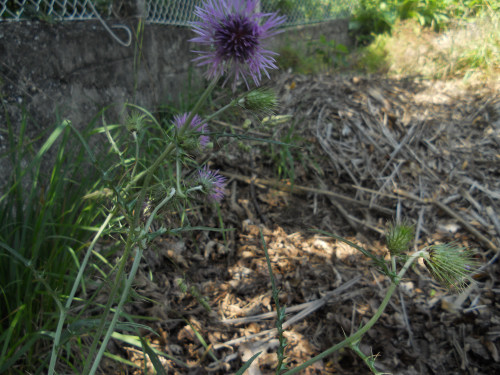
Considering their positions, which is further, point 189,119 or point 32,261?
point 32,261

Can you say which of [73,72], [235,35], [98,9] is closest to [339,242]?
[235,35]

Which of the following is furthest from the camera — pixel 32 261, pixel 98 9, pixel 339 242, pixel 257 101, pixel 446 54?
pixel 446 54

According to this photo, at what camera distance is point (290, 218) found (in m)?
2.40

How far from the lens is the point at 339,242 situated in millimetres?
2207

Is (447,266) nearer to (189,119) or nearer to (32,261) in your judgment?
(189,119)

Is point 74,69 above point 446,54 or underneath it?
underneath

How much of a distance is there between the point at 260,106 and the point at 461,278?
0.59 meters

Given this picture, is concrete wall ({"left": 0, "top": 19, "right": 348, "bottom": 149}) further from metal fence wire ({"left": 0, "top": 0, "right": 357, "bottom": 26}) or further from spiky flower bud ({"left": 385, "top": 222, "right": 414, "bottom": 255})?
spiky flower bud ({"left": 385, "top": 222, "right": 414, "bottom": 255})

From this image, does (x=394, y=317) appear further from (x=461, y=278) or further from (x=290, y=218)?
(x=461, y=278)

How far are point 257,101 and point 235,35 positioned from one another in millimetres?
140

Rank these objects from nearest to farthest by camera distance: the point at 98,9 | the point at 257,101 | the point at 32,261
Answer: the point at 257,101, the point at 32,261, the point at 98,9

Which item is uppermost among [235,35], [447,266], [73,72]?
[235,35]

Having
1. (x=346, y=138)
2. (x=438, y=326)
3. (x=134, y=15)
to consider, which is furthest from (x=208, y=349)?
(x=134, y=15)

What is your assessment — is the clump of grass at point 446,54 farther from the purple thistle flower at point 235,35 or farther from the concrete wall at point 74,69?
the purple thistle flower at point 235,35
